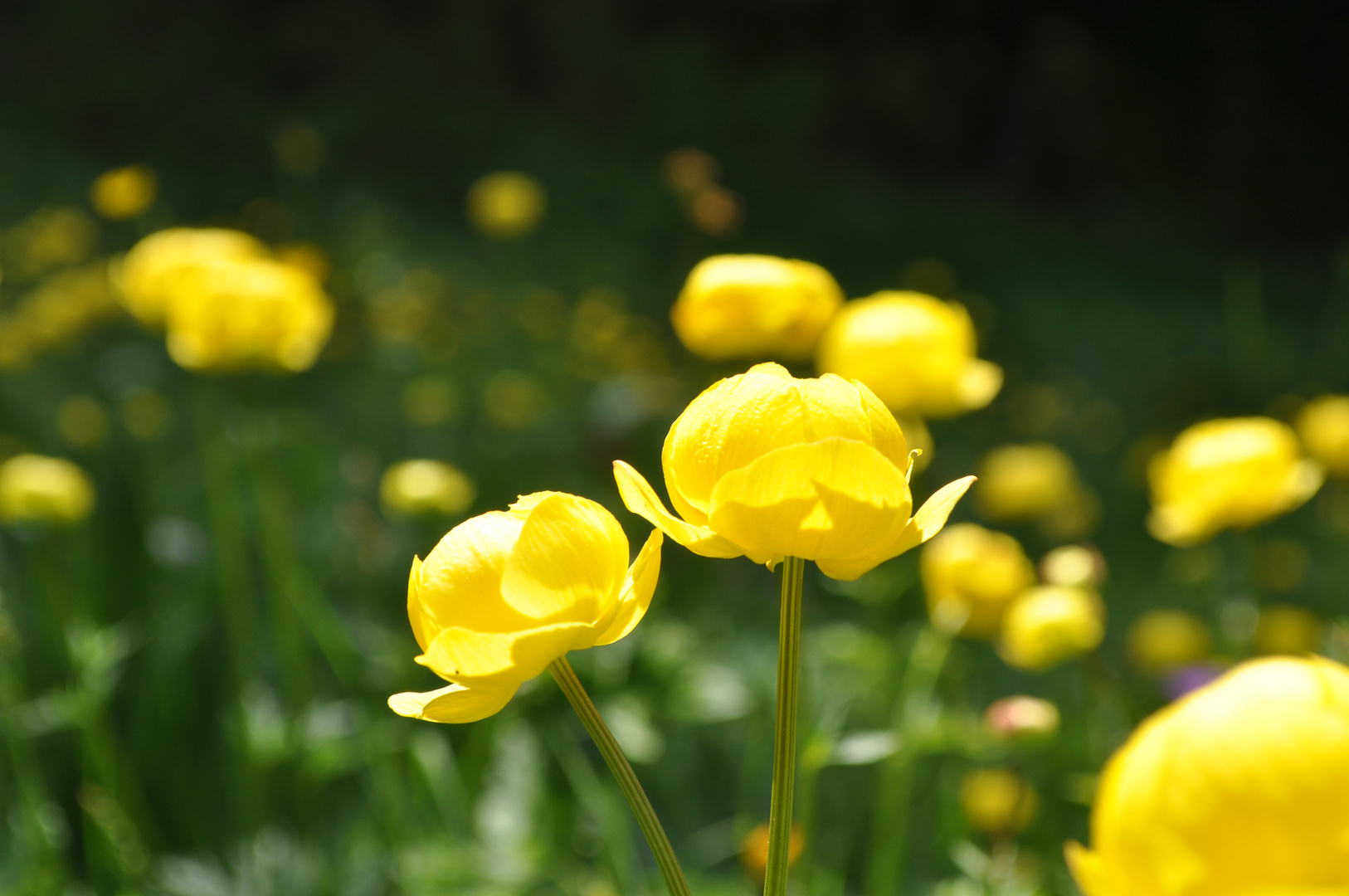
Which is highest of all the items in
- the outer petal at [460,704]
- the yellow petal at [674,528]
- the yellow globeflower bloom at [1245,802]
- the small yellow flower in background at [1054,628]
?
the small yellow flower in background at [1054,628]

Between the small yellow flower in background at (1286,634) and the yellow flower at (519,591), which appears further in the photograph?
the small yellow flower in background at (1286,634)

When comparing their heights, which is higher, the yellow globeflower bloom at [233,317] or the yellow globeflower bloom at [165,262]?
the yellow globeflower bloom at [165,262]

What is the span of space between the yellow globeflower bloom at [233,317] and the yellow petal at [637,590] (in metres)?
0.58

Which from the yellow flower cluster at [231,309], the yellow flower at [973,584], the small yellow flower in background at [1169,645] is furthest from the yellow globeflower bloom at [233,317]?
the small yellow flower in background at [1169,645]

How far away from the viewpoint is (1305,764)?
0.21m

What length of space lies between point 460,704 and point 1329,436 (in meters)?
1.09

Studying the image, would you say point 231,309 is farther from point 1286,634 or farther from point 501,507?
point 1286,634

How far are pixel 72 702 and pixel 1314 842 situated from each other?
2.59ft

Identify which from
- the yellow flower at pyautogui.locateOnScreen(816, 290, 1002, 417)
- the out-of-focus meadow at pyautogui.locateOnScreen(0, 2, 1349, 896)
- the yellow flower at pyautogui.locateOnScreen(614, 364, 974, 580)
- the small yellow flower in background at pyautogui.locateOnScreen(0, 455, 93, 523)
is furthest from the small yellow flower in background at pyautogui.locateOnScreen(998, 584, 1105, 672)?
the small yellow flower in background at pyautogui.locateOnScreen(0, 455, 93, 523)

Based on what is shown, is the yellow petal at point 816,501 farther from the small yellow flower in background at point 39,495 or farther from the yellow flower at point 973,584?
the small yellow flower in background at point 39,495

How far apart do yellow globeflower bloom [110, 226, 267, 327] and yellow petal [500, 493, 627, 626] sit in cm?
64

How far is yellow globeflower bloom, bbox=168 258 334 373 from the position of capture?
0.77m

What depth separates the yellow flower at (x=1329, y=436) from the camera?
1.07 metres

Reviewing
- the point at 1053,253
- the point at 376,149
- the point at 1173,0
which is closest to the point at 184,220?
the point at 376,149
